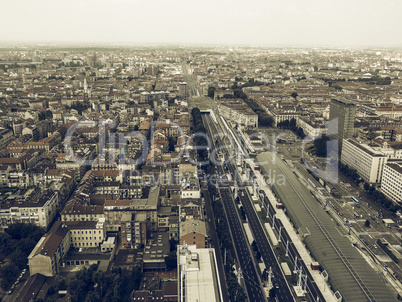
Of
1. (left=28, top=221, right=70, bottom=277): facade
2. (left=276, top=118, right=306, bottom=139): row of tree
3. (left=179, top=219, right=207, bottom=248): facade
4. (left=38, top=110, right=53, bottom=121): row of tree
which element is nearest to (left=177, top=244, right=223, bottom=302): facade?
(left=179, top=219, right=207, bottom=248): facade

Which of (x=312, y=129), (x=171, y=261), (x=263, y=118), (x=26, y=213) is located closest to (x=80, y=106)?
(x=263, y=118)

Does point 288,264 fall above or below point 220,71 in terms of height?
below

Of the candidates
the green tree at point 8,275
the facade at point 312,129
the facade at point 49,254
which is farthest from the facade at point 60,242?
the facade at point 312,129

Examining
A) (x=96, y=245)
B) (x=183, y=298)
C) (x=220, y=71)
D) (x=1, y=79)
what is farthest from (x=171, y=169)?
(x=220, y=71)

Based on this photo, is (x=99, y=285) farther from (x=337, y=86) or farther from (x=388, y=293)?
(x=337, y=86)

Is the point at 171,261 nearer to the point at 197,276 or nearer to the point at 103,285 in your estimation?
the point at 103,285

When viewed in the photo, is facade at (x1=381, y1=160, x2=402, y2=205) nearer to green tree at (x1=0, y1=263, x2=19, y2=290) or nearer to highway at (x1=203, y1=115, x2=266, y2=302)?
highway at (x1=203, y1=115, x2=266, y2=302)
